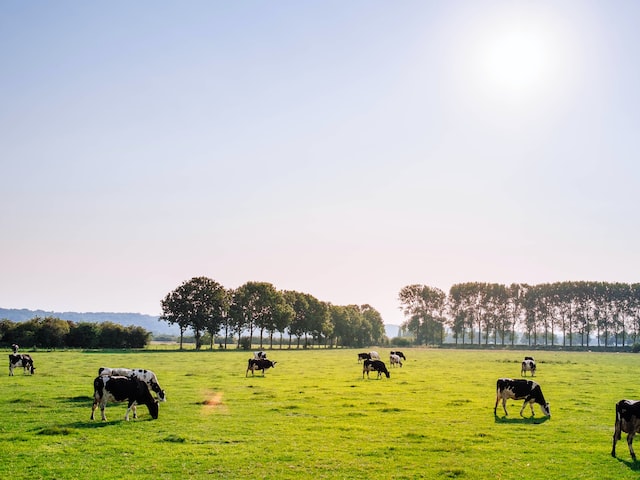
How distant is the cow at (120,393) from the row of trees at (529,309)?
163m

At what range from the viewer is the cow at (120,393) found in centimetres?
2400

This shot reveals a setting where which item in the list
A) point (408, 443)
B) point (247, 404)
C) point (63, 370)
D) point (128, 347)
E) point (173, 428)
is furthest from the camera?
point (128, 347)

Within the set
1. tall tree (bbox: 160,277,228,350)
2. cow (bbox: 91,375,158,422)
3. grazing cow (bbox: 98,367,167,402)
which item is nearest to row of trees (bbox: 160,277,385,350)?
tall tree (bbox: 160,277,228,350)

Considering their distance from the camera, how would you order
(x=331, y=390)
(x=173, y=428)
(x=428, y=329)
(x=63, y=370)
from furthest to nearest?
1. (x=428, y=329)
2. (x=63, y=370)
3. (x=331, y=390)
4. (x=173, y=428)

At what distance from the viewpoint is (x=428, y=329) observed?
190 meters

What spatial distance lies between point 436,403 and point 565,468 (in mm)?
13910

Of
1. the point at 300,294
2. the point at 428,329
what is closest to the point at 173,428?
the point at 300,294

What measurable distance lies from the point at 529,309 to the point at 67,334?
152722 millimetres

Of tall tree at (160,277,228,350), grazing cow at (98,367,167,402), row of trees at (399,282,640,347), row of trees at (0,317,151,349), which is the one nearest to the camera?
grazing cow at (98,367,167,402)

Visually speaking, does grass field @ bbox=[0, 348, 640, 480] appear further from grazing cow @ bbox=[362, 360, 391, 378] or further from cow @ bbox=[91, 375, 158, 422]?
grazing cow @ bbox=[362, 360, 391, 378]

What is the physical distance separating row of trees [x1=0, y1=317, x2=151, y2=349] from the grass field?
7949 cm

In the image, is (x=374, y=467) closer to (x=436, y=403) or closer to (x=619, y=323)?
(x=436, y=403)

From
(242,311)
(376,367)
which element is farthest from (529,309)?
(376,367)

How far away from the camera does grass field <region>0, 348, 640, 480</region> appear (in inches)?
645
